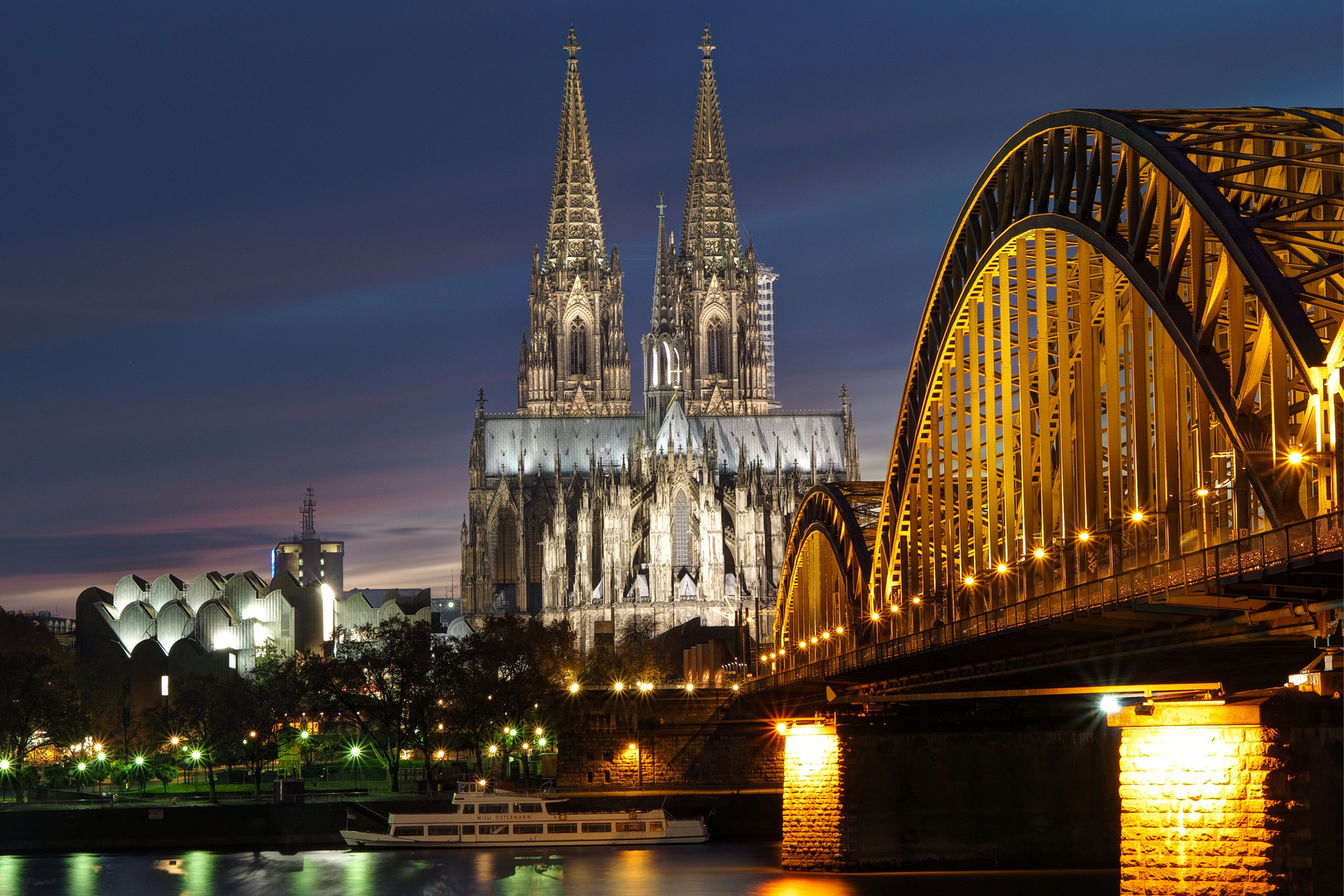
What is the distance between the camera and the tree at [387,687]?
11069 centimetres

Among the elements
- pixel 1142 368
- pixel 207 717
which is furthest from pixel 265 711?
pixel 1142 368

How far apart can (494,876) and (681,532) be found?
99135 millimetres

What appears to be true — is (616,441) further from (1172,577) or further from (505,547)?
(1172,577)

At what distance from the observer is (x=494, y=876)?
77250 mm

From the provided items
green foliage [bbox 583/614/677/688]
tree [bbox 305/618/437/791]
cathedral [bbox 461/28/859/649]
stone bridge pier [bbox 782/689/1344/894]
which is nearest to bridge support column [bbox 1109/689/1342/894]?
Answer: stone bridge pier [bbox 782/689/1344/894]

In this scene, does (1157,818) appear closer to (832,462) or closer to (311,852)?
(311,852)

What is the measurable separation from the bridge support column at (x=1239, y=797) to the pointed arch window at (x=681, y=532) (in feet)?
460

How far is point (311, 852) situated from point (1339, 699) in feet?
215

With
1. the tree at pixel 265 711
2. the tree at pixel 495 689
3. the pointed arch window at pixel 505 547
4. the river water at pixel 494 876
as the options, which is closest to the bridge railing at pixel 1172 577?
the river water at pixel 494 876

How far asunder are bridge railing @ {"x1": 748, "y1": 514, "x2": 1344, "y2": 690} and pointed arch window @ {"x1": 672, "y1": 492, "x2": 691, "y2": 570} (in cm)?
12662

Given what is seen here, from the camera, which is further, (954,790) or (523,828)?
(523,828)

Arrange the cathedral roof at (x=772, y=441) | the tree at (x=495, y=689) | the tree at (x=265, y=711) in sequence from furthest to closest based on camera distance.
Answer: the cathedral roof at (x=772, y=441) → the tree at (x=265, y=711) → the tree at (x=495, y=689)

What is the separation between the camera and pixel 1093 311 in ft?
147

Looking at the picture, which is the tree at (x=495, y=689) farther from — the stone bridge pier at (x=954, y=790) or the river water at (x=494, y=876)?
the stone bridge pier at (x=954, y=790)
